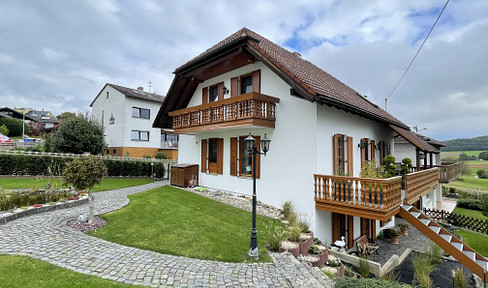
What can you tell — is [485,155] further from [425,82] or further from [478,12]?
[478,12]

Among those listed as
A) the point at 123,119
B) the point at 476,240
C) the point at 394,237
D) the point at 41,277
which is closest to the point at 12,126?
the point at 123,119

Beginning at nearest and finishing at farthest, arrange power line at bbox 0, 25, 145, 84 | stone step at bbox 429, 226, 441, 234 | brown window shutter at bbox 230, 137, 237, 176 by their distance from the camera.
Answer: stone step at bbox 429, 226, 441, 234
brown window shutter at bbox 230, 137, 237, 176
power line at bbox 0, 25, 145, 84

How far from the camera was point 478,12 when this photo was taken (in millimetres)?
6723

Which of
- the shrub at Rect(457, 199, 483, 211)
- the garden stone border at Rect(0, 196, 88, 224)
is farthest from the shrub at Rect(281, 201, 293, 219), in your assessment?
the shrub at Rect(457, 199, 483, 211)

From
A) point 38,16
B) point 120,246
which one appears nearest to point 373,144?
point 120,246

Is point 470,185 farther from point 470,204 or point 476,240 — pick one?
point 476,240

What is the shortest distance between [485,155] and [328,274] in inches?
2655

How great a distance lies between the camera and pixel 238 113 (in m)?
9.18

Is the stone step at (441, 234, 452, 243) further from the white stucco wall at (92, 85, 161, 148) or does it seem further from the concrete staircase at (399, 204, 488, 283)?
the white stucco wall at (92, 85, 161, 148)

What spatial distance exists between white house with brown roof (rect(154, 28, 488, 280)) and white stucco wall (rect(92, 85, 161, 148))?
1457 cm

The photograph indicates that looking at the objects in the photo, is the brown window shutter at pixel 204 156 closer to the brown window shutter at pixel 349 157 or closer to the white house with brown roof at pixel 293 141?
the white house with brown roof at pixel 293 141

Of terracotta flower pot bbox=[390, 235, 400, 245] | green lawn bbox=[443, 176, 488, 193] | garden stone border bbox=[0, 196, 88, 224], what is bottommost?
green lawn bbox=[443, 176, 488, 193]

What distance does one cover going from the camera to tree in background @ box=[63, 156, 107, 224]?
6.66 meters

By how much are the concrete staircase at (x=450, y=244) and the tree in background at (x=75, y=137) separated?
72.8ft
